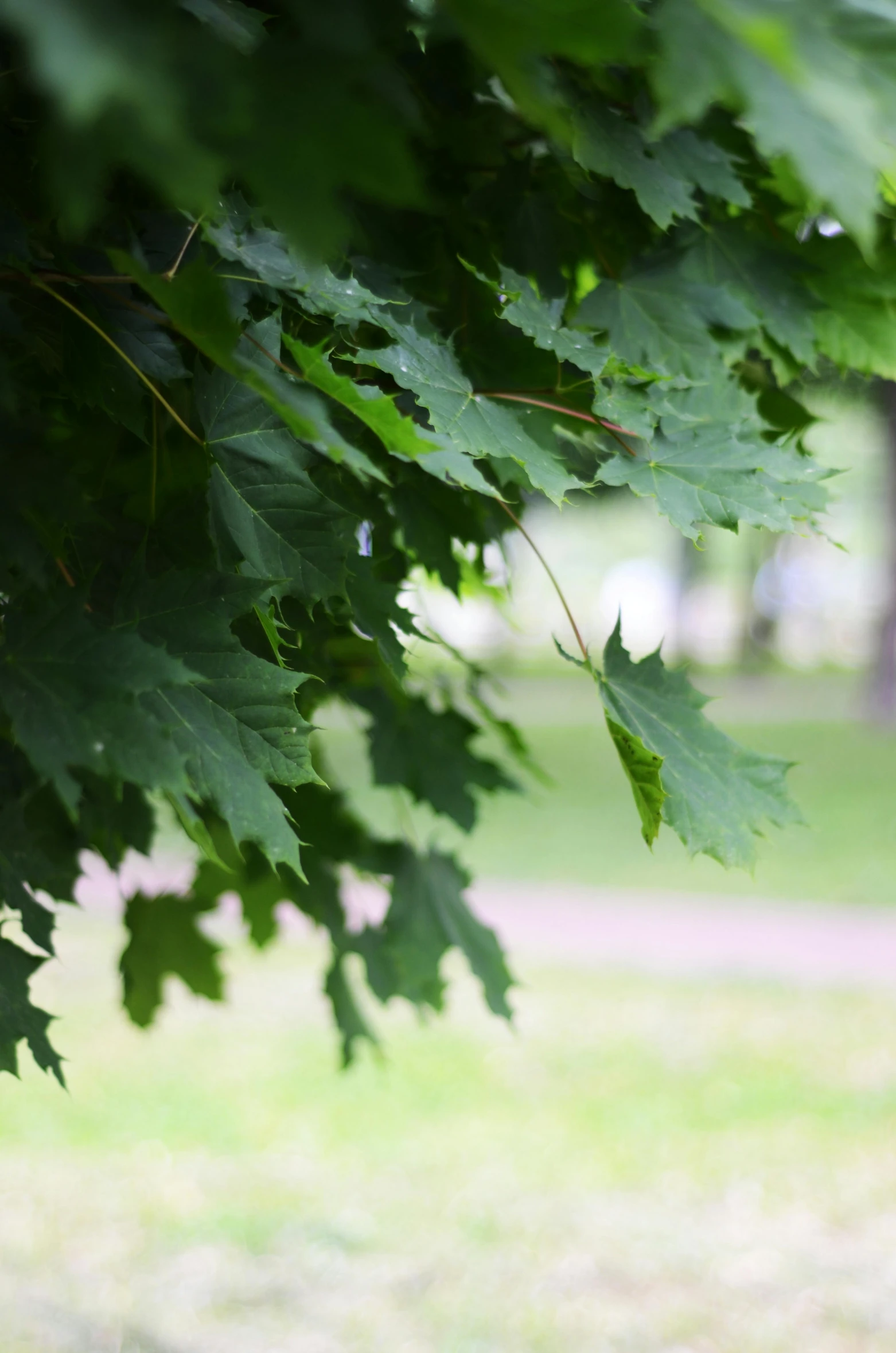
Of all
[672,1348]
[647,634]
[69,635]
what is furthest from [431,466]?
[647,634]

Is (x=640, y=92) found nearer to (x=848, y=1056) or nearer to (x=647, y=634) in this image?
(x=848, y=1056)

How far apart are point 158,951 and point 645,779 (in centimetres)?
104

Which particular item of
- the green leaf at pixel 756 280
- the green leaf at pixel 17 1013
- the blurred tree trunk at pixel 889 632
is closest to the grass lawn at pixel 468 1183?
the green leaf at pixel 17 1013

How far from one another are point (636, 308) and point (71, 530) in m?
0.65

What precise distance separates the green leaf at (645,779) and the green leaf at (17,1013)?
1.99ft

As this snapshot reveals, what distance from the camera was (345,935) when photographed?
5.88ft

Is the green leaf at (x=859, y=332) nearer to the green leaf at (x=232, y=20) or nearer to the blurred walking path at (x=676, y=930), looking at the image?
the green leaf at (x=232, y=20)

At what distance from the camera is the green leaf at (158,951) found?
182 cm

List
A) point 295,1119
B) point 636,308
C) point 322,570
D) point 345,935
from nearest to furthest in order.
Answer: point 322,570 → point 636,308 → point 345,935 → point 295,1119

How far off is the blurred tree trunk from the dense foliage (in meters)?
12.0

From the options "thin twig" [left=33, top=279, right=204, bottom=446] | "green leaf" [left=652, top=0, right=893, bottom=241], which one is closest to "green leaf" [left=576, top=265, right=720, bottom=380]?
"thin twig" [left=33, top=279, right=204, bottom=446]

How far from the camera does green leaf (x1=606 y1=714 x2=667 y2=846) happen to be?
42.3 inches

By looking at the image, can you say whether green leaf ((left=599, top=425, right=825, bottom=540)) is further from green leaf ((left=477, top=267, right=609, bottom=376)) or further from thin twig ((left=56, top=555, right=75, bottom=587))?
thin twig ((left=56, top=555, right=75, bottom=587))

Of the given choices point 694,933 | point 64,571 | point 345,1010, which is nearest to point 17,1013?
point 64,571
